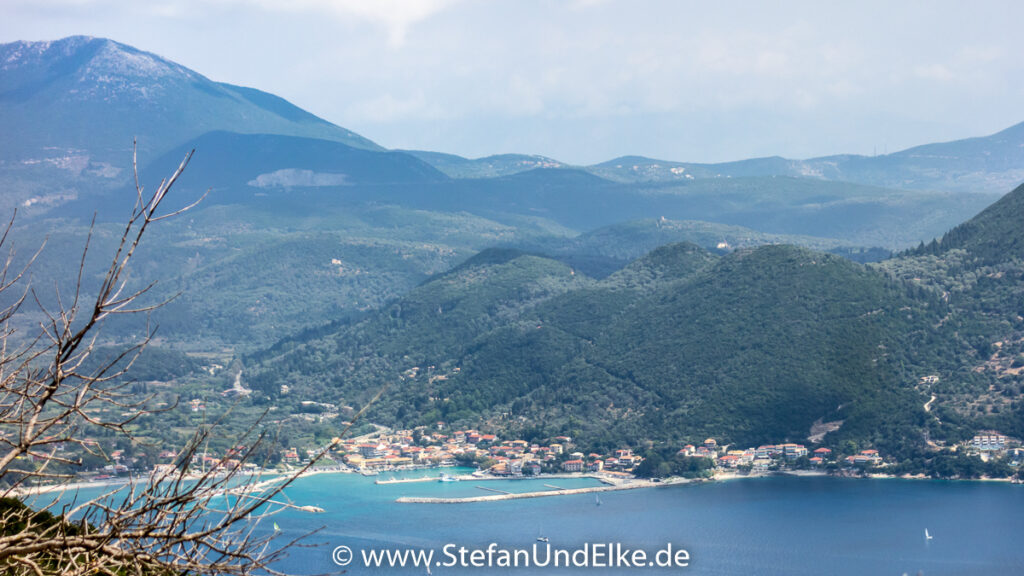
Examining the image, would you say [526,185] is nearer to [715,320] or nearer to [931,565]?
[715,320]

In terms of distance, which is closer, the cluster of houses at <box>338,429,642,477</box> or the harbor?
the harbor

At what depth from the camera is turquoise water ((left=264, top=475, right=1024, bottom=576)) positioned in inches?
843

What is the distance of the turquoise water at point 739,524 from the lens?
21.4 m

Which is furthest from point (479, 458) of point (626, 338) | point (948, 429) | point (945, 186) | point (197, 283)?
point (945, 186)

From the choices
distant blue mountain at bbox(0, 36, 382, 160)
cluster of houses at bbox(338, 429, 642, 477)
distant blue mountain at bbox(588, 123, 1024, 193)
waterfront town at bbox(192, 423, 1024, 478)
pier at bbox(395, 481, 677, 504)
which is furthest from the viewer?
distant blue mountain at bbox(588, 123, 1024, 193)

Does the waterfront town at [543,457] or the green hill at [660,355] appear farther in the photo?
the green hill at [660,355]

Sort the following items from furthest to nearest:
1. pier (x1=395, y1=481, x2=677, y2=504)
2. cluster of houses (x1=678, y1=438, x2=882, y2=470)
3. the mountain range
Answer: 1. the mountain range
2. cluster of houses (x1=678, y1=438, x2=882, y2=470)
3. pier (x1=395, y1=481, x2=677, y2=504)

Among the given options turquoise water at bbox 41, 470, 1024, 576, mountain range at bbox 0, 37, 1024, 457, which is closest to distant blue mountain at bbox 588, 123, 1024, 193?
mountain range at bbox 0, 37, 1024, 457

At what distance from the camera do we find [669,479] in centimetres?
2964

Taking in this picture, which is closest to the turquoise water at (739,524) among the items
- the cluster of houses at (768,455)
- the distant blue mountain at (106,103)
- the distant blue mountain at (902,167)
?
the cluster of houses at (768,455)

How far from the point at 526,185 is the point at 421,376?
76944mm

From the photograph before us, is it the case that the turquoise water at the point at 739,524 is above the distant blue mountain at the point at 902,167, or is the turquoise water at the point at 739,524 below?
below

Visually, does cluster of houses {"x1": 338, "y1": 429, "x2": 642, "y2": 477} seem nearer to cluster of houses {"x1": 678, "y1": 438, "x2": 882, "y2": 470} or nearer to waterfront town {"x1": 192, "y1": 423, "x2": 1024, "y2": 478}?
waterfront town {"x1": 192, "y1": 423, "x2": 1024, "y2": 478}

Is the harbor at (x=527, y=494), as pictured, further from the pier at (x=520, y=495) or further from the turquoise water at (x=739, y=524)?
the turquoise water at (x=739, y=524)
